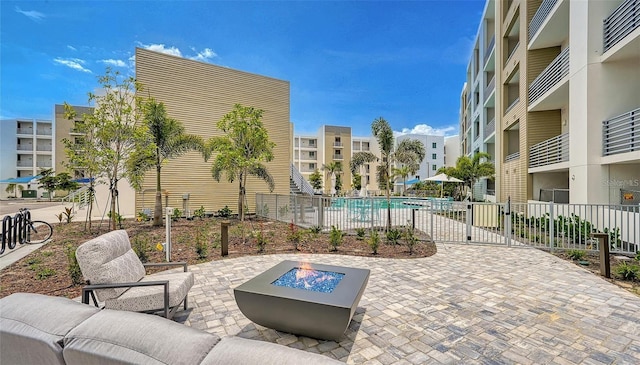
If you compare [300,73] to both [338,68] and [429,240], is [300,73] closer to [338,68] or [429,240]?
[338,68]

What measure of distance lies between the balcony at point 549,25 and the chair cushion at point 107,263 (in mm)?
14604

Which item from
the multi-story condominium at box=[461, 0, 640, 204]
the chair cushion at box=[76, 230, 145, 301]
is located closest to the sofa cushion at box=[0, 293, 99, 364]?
the chair cushion at box=[76, 230, 145, 301]

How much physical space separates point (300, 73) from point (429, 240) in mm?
14380

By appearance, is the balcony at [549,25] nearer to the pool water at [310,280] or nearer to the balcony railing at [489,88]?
the balcony railing at [489,88]

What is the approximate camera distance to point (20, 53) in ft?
22.4

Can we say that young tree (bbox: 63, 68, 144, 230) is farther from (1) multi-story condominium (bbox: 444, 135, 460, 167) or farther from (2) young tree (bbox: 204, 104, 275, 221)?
(1) multi-story condominium (bbox: 444, 135, 460, 167)

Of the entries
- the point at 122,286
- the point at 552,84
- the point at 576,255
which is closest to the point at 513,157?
the point at 552,84

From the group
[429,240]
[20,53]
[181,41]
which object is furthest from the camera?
[181,41]

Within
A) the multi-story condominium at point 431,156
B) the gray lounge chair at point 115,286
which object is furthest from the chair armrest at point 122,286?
the multi-story condominium at point 431,156

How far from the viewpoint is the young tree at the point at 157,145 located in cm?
1039

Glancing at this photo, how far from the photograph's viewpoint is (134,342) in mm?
1347

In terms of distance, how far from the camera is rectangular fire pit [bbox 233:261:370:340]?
2.78m

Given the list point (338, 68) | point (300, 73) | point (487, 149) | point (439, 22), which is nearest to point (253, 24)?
point (300, 73)

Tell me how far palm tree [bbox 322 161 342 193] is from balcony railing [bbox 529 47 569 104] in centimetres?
3274
